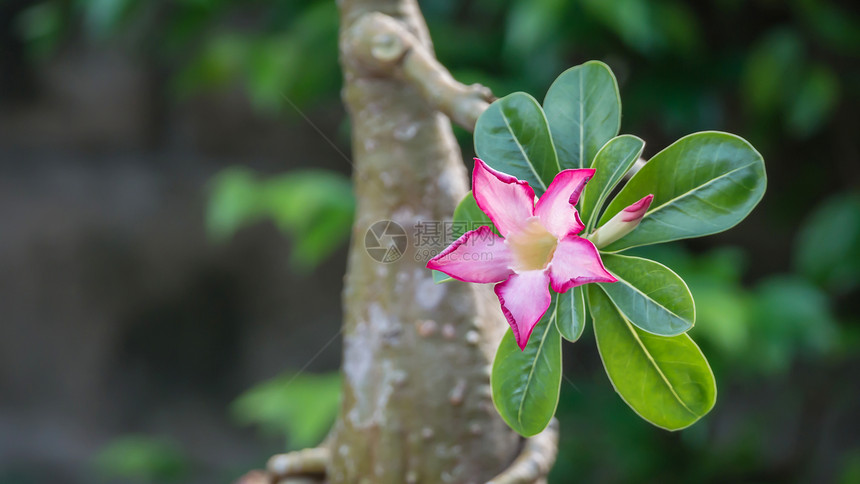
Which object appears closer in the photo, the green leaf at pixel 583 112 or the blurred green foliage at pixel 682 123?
the green leaf at pixel 583 112

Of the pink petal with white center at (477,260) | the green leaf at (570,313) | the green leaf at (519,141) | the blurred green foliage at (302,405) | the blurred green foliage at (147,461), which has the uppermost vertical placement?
the green leaf at (519,141)

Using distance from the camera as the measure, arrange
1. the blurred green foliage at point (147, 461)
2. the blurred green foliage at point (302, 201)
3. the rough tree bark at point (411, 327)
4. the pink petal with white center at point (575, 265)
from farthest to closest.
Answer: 1. the blurred green foliage at point (147, 461)
2. the blurred green foliage at point (302, 201)
3. the rough tree bark at point (411, 327)
4. the pink petal with white center at point (575, 265)

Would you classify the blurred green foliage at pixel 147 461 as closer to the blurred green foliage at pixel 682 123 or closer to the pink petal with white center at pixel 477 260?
the blurred green foliage at pixel 682 123

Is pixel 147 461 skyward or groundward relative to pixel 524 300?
groundward

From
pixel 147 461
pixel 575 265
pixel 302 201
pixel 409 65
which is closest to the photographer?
pixel 575 265

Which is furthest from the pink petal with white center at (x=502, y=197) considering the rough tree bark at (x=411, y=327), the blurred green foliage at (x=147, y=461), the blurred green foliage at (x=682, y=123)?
the blurred green foliage at (x=147, y=461)

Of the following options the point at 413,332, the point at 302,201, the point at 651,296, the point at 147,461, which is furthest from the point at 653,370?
the point at 147,461

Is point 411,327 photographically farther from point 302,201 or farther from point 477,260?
point 302,201
